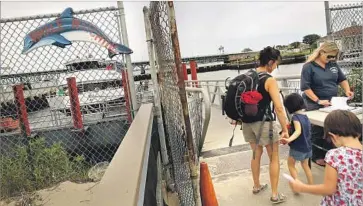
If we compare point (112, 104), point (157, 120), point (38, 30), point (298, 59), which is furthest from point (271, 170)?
point (298, 59)

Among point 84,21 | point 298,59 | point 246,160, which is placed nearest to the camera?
point 84,21

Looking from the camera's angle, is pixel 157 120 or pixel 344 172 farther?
pixel 157 120

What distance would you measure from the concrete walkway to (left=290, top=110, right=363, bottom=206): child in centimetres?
168

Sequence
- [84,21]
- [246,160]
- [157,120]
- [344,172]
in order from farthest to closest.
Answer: [246,160]
[157,120]
[84,21]
[344,172]

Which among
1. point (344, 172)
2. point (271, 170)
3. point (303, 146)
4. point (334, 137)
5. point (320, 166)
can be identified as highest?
point (334, 137)

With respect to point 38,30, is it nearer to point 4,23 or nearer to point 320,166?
point 4,23

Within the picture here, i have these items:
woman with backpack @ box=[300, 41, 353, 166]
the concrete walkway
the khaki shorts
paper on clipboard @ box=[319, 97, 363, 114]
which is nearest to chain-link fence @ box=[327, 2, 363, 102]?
woman with backpack @ box=[300, 41, 353, 166]

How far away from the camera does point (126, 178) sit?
156cm

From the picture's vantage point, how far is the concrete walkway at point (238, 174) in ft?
12.2

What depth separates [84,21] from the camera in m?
3.56

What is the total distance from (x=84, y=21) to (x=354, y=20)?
5.81m

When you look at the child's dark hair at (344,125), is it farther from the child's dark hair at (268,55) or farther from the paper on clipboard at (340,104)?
the paper on clipboard at (340,104)

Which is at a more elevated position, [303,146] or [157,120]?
[157,120]

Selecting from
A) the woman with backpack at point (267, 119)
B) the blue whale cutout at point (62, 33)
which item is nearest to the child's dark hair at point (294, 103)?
the woman with backpack at point (267, 119)
